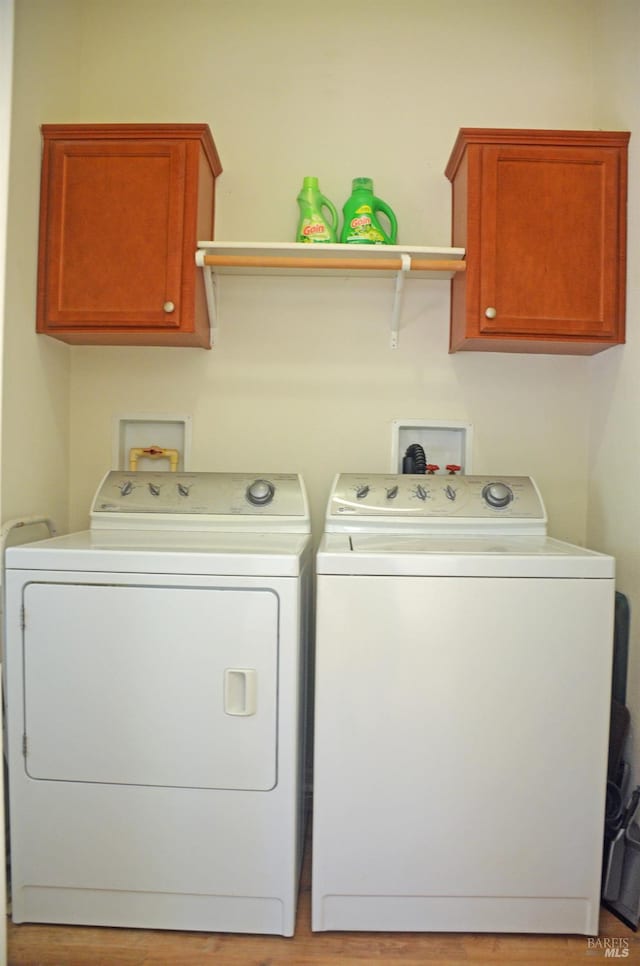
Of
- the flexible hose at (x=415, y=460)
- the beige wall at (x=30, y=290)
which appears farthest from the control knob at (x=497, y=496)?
the beige wall at (x=30, y=290)

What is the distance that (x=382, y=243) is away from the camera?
6.70ft

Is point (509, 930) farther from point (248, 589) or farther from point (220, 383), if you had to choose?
point (220, 383)

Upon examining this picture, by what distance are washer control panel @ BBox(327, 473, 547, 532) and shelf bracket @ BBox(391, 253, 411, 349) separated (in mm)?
546

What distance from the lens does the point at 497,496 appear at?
1.99 metres

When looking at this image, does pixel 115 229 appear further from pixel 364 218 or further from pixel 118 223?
pixel 364 218

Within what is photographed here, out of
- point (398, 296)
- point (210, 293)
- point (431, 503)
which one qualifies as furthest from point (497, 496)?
point (210, 293)

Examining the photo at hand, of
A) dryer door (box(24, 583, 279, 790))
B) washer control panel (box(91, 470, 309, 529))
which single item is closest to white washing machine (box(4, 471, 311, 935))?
dryer door (box(24, 583, 279, 790))

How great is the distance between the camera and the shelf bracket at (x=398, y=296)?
1.93 m

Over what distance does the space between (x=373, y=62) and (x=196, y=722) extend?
226 centimetres

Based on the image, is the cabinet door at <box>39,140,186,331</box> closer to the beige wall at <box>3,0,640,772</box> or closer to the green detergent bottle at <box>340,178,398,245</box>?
the beige wall at <box>3,0,640,772</box>

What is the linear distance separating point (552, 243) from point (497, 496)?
2.61 ft

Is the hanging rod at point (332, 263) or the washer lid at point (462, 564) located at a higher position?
the hanging rod at point (332, 263)

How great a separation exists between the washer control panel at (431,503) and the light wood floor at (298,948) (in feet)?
3.53

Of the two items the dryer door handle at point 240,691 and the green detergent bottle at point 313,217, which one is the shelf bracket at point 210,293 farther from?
the dryer door handle at point 240,691
